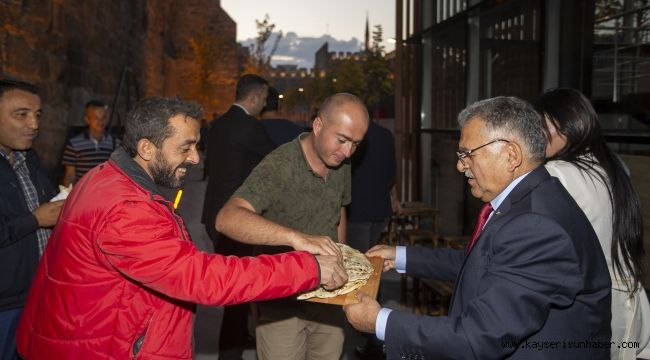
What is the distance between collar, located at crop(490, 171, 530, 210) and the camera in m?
1.85

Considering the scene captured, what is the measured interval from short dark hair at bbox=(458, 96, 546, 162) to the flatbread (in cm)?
89

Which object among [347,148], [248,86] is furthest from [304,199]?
[248,86]

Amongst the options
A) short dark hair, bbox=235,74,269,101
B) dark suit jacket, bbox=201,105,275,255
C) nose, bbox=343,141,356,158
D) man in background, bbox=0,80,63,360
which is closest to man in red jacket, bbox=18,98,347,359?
man in background, bbox=0,80,63,360

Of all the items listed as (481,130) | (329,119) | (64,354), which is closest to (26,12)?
(329,119)

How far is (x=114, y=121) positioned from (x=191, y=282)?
32.9 ft

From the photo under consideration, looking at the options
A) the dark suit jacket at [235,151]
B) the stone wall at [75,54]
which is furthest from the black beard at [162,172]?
the stone wall at [75,54]

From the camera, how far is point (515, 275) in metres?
1.62

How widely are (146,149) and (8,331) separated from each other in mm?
1573

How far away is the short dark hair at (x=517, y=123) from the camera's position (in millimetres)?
1831

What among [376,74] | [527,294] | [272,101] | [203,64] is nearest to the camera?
[527,294]

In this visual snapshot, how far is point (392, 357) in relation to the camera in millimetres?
1835

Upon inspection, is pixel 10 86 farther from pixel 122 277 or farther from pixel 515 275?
pixel 515 275

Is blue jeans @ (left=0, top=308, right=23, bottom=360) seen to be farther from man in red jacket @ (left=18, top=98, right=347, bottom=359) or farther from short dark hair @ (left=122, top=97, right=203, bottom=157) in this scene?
short dark hair @ (left=122, top=97, right=203, bottom=157)

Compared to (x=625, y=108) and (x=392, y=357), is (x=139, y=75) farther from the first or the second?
(x=392, y=357)
